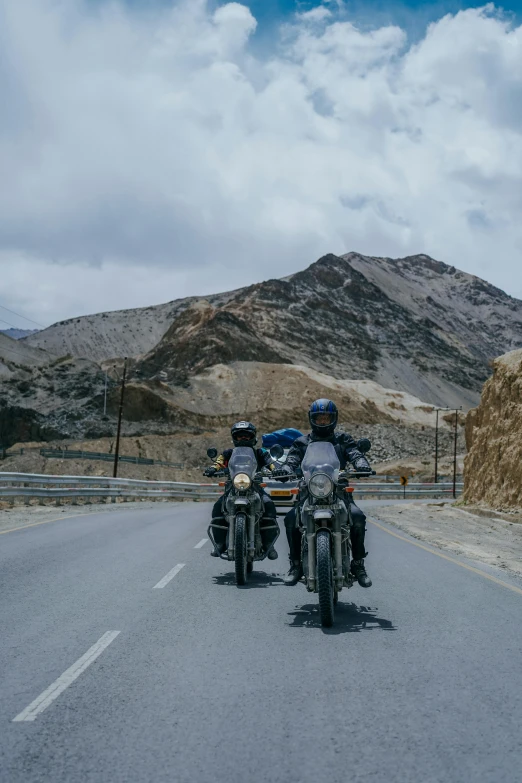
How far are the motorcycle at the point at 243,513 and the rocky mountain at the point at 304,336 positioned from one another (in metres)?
96.6

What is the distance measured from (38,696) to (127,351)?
163m

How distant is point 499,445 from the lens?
94.8 ft

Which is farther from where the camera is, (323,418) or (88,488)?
(88,488)

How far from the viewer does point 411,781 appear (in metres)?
3.62

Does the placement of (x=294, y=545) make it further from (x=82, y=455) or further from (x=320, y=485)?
(x=82, y=455)

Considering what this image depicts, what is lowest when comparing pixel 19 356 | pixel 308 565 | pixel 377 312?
pixel 308 565

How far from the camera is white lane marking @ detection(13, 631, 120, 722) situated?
15.0 ft

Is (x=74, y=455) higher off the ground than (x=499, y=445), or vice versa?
(x=499, y=445)

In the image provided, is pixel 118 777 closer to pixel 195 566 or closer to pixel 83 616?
pixel 83 616

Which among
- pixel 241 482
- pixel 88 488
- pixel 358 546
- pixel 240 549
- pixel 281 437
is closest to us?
pixel 358 546

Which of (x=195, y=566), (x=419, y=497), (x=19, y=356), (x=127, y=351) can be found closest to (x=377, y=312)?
(x=127, y=351)

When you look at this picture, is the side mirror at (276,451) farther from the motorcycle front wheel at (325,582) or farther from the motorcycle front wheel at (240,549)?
the motorcycle front wheel at (325,582)

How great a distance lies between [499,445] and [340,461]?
22.0 metres

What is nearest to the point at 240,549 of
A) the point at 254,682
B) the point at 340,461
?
the point at 340,461
